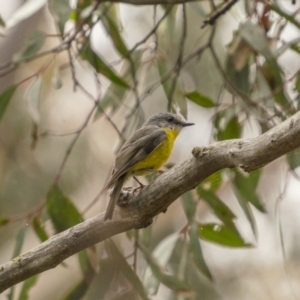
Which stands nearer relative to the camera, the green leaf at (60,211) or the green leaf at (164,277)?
the green leaf at (164,277)

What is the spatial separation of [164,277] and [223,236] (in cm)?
33

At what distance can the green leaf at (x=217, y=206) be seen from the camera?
2.66 metres

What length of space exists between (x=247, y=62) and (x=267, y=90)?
0.25m

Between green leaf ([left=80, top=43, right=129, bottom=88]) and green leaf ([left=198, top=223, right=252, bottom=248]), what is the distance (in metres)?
0.70

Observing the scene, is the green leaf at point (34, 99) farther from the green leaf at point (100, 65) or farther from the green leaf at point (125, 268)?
the green leaf at point (125, 268)

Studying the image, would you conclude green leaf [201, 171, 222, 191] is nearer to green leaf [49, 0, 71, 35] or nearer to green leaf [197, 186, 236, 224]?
green leaf [197, 186, 236, 224]

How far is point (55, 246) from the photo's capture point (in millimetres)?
1971

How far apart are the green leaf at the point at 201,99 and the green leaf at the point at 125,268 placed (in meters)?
0.68

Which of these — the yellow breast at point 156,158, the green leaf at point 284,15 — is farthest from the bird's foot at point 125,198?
the green leaf at point 284,15

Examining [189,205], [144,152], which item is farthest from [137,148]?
[189,205]

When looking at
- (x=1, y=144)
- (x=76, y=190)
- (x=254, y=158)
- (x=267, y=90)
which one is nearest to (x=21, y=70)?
(x=1, y=144)

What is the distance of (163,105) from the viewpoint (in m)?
3.15

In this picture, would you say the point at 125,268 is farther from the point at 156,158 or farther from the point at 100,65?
the point at 100,65

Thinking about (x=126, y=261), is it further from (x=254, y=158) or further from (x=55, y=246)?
(x=254, y=158)
